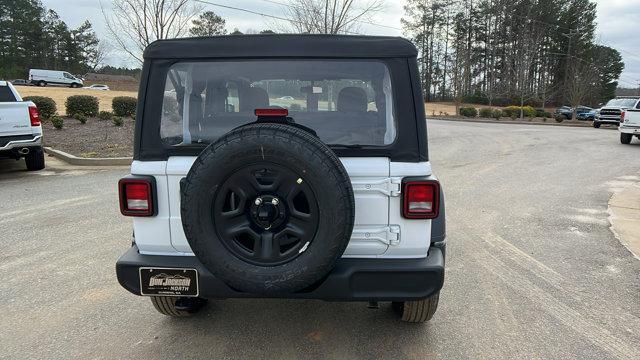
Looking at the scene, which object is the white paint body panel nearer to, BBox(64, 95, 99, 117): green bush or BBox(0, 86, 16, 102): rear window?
BBox(0, 86, 16, 102): rear window

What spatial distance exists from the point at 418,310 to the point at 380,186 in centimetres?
103

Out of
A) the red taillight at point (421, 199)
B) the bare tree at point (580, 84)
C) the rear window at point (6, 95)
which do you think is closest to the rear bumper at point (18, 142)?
the rear window at point (6, 95)

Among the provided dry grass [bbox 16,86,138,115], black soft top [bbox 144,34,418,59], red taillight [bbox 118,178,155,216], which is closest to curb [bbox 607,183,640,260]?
black soft top [bbox 144,34,418,59]

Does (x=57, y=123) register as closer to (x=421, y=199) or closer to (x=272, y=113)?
(x=272, y=113)

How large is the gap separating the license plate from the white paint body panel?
0.56 feet

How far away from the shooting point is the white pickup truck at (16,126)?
8.75 meters

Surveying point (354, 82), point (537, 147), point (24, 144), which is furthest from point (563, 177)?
point (24, 144)

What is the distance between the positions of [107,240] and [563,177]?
29.0 feet

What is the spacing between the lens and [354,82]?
2898 mm

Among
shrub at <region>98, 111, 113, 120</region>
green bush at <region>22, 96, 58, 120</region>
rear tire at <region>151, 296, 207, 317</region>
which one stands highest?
green bush at <region>22, 96, 58, 120</region>

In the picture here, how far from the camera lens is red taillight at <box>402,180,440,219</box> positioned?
2.69 m

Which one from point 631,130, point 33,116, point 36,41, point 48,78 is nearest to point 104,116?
point 33,116

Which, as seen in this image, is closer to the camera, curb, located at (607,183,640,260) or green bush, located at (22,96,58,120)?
curb, located at (607,183,640,260)

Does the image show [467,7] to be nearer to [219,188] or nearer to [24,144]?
[24,144]
